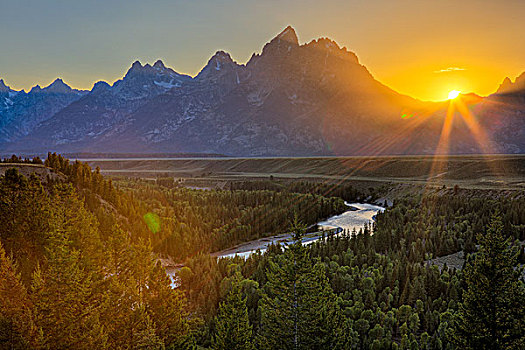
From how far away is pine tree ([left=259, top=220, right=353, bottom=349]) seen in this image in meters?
17.9

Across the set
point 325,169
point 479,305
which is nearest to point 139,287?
point 479,305

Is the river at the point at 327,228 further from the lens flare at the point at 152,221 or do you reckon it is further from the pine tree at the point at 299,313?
the pine tree at the point at 299,313

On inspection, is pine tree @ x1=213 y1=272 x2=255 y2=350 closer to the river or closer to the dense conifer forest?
the dense conifer forest

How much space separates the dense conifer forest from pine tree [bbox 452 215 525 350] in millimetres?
44

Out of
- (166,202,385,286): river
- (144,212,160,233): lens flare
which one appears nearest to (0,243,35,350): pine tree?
(166,202,385,286): river

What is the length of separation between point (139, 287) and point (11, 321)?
7.93 m

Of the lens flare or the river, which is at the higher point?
the lens flare

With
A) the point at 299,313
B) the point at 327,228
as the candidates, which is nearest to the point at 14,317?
the point at 299,313

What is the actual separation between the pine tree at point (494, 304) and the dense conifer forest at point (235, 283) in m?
0.04

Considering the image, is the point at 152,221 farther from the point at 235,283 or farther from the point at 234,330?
the point at 234,330

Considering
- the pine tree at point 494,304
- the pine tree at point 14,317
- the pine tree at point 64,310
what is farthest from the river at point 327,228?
the pine tree at point 494,304

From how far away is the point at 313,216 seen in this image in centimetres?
7338

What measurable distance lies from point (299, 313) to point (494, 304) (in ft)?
28.7

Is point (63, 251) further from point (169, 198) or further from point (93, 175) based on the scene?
point (169, 198)
